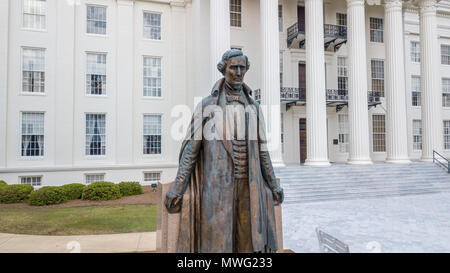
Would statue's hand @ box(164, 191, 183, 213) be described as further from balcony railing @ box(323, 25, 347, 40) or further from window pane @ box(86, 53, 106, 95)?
balcony railing @ box(323, 25, 347, 40)

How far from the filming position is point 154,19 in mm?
21500

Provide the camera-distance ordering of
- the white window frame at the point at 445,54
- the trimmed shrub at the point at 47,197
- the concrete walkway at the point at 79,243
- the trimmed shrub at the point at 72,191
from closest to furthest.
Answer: the concrete walkway at the point at 79,243 < the trimmed shrub at the point at 47,197 < the trimmed shrub at the point at 72,191 < the white window frame at the point at 445,54

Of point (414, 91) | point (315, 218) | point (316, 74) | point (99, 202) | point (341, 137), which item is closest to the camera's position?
point (315, 218)

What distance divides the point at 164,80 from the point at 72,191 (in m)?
9.93

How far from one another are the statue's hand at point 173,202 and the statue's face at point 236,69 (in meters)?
1.32

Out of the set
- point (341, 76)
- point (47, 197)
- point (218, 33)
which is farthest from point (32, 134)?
point (341, 76)

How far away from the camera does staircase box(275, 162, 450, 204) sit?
14352 millimetres

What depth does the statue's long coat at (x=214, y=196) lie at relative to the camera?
2.93 meters

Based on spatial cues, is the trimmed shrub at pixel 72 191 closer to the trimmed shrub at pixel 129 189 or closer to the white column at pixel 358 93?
the trimmed shrub at pixel 129 189

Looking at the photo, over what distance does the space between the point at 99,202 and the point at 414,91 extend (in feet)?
88.8

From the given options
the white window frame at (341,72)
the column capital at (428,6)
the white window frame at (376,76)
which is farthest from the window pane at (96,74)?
the column capital at (428,6)

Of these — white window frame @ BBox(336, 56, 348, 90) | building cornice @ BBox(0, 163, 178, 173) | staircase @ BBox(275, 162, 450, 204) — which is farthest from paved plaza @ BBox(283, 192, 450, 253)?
white window frame @ BBox(336, 56, 348, 90)

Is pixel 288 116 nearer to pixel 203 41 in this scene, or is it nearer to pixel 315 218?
pixel 203 41

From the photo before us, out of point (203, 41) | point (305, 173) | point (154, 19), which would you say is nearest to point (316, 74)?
point (305, 173)
